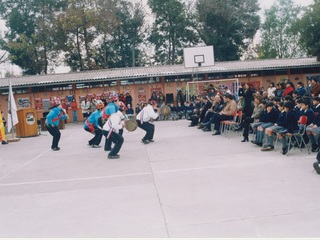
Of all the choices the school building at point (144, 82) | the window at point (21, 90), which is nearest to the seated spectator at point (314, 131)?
the school building at point (144, 82)

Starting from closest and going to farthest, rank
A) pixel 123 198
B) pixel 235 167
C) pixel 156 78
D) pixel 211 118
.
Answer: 1. pixel 123 198
2. pixel 235 167
3. pixel 211 118
4. pixel 156 78

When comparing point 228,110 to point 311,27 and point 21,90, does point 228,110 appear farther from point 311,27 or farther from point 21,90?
point 311,27

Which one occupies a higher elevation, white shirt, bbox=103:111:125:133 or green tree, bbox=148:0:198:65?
green tree, bbox=148:0:198:65

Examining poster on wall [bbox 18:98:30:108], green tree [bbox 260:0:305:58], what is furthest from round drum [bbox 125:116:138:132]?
green tree [bbox 260:0:305:58]

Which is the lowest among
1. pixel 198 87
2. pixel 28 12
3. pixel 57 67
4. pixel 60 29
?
pixel 198 87

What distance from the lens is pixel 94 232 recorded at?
4.75 meters

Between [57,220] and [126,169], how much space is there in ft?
11.0

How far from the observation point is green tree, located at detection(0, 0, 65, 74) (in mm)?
38531

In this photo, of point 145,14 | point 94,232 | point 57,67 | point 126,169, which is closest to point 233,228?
point 94,232

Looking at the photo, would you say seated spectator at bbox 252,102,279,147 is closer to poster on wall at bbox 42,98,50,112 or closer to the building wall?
the building wall

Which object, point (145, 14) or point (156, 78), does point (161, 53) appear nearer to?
point (145, 14)

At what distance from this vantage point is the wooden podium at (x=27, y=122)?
18.0 m

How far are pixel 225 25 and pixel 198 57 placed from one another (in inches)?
757

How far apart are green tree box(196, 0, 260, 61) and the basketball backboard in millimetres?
17387
